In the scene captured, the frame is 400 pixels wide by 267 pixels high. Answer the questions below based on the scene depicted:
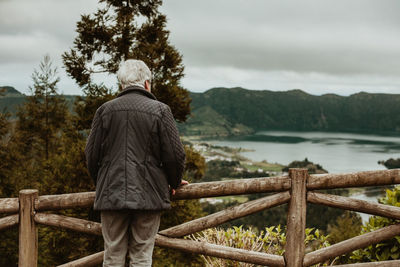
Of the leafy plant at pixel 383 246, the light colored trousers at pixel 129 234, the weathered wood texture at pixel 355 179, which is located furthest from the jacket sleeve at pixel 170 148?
the leafy plant at pixel 383 246

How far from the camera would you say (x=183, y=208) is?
11.5 metres

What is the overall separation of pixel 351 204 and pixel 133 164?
187 centimetres

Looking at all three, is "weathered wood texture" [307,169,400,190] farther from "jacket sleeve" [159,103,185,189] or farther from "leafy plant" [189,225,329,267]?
"jacket sleeve" [159,103,185,189]

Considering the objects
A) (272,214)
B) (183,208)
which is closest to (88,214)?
(183,208)

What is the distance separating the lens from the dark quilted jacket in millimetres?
2045

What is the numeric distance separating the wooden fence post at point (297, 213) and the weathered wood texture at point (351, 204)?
10 cm

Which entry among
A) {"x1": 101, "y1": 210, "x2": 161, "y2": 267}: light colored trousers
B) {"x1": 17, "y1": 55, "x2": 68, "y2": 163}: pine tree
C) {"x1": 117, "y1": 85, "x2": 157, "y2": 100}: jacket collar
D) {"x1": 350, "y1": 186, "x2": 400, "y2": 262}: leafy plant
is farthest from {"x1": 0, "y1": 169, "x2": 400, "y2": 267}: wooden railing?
{"x1": 17, "y1": 55, "x2": 68, "y2": 163}: pine tree

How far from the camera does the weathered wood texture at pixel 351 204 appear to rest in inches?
106

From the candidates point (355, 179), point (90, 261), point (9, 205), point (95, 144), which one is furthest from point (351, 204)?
point (9, 205)

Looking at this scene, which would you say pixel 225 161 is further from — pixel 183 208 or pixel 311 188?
pixel 311 188

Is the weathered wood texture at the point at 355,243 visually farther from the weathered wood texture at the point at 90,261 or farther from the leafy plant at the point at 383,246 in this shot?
the weathered wood texture at the point at 90,261

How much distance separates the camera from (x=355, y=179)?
105 inches

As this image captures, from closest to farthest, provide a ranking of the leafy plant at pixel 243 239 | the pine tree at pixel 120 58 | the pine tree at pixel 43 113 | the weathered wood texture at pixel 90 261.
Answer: the weathered wood texture at pixel 90 261 < the leafy plant at pixel 243 239 < the pine tree at pixel 120 58 < the pine tree at pixel 43 113

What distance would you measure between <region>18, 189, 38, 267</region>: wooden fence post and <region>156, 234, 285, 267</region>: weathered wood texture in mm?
1124
